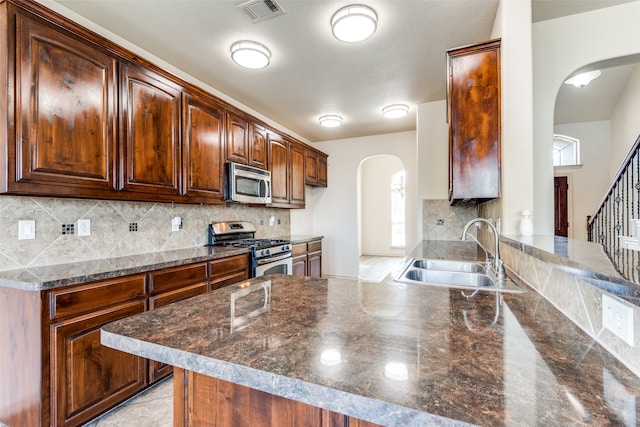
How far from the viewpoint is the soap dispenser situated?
1.72 meters

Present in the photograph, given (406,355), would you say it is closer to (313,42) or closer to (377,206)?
(313,42)

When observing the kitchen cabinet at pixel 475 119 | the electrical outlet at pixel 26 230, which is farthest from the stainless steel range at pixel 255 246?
the kitchen cabinet at pixel 475 119

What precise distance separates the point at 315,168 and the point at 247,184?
196cm

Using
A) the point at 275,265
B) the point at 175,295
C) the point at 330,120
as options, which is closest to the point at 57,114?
the point at 175,295

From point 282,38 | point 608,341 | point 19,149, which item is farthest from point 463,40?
point 19,149

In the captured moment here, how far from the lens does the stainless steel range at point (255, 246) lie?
2943 millimetres

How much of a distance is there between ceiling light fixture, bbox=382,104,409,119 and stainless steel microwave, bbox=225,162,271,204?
1727mm

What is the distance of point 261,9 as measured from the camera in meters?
2.00

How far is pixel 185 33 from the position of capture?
2289 millimetres

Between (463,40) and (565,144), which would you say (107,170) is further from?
(565,144)

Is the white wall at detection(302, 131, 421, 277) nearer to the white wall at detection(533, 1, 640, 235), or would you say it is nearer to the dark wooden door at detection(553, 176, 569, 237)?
the white wall at detection(533, 1, 640, 235)

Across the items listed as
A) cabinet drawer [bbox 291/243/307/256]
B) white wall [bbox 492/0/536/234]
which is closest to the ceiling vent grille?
white wall [bbox 492/0/536/234]

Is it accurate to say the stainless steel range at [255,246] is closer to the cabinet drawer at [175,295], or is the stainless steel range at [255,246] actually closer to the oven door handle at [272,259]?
the oven door handle at [272,259]

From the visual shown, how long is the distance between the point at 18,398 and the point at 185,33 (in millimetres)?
2546
